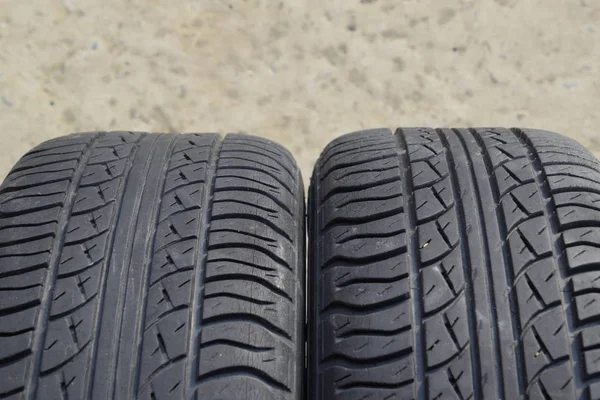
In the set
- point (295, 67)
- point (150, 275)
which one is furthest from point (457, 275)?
point (295, 67)

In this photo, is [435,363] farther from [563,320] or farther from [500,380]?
[563,320]

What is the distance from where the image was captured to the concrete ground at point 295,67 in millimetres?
3523

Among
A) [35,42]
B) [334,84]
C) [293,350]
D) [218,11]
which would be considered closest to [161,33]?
[218,11]

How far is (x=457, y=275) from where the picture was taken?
1.52m

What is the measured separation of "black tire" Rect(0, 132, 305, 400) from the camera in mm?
1433

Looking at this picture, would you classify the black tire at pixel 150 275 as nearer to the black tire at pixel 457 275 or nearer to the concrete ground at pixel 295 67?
the black tire at pixel 457 275

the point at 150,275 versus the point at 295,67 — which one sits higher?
the point at 295,67

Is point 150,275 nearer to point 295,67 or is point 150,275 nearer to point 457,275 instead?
point 457,275

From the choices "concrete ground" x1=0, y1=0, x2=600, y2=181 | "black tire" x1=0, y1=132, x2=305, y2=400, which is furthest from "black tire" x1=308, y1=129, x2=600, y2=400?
"concrete ground" x1=0, y1=0, x2=600, y2=181

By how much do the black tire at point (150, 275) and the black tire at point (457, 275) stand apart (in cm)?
13

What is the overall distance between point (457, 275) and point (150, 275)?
720 millimetres

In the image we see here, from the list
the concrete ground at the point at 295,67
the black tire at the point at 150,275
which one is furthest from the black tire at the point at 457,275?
the concrete ground at the point at 295,67

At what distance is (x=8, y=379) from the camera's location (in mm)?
1423

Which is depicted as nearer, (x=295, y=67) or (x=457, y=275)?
(x=457, y=275)
